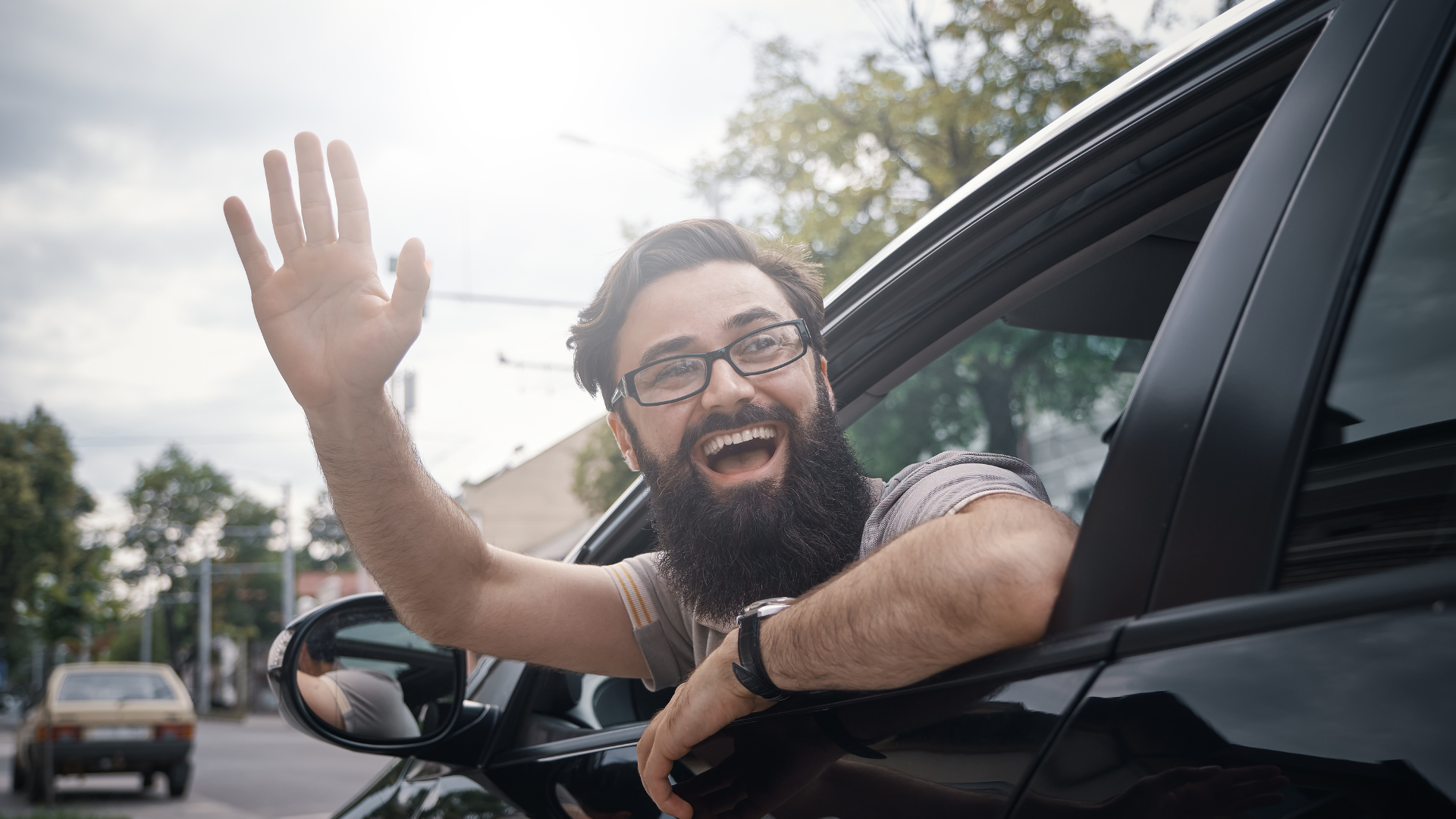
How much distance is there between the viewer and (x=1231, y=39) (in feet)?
3.44

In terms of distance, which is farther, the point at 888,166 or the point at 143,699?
the point at 143,699

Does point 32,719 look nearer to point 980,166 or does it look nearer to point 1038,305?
point 980,166

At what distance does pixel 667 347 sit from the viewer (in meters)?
2.02

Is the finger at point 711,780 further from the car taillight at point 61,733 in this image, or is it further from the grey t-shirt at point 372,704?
the car taillight at point 61,733

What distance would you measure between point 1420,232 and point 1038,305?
1194 millimetres

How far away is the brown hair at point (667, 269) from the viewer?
2.17 m

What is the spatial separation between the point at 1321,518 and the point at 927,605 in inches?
13.1

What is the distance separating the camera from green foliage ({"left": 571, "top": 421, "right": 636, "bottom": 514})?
59.3 feet

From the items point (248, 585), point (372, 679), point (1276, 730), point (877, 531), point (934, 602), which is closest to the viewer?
point (1276, 730)

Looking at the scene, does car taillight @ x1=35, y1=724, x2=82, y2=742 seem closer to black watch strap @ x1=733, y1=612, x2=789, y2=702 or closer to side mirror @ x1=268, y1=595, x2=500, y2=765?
side mirror @ x1=268, y1=595, x2=500, y2=765

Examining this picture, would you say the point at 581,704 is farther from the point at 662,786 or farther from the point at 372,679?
the point at 662,786

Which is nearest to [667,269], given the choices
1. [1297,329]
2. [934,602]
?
[934,602]

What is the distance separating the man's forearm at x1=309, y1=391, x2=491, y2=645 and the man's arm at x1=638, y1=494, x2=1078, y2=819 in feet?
2.76

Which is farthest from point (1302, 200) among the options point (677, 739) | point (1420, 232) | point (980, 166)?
point (980, 166)
